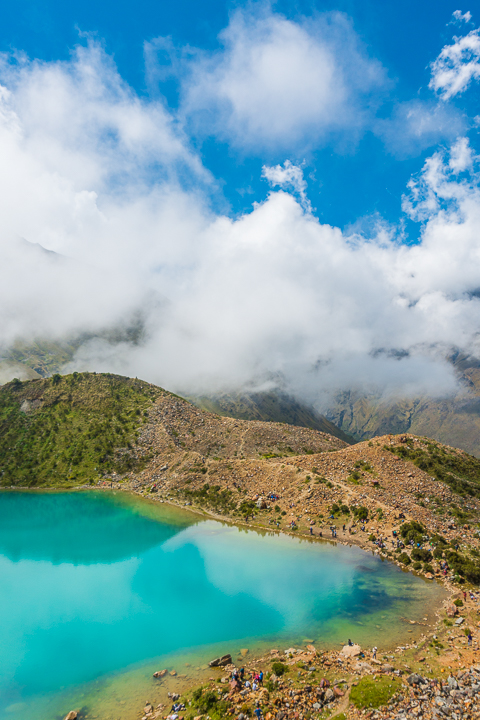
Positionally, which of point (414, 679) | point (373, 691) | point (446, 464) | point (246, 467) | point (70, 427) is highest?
point (446, 464)

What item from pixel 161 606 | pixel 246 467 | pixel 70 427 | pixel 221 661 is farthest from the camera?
pixel 70 427

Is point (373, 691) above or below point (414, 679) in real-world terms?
below

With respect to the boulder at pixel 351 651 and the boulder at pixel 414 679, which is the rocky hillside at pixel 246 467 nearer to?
the boulder at pixel 351 651

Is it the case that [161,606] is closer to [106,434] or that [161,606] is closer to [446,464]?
[446,464]

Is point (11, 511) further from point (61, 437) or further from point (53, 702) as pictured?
point (53, 702)

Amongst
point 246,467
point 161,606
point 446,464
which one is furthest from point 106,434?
point 446,464

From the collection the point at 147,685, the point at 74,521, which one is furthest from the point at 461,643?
the point at 74,521
